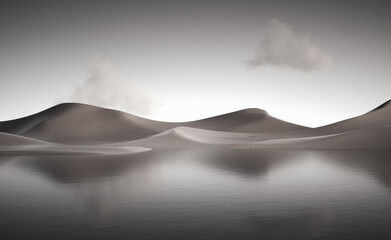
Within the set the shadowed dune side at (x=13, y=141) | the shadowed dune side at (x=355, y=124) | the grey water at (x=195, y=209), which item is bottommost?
the grey water at (x=195, y=209)

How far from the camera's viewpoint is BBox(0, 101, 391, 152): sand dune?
9850 cm

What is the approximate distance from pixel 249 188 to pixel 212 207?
16.3 feet

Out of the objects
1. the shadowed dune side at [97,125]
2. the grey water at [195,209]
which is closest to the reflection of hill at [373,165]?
the grey water at [195,209]

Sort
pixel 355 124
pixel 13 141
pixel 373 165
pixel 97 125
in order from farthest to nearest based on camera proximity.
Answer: pixel 97 125, pixel 355 124, pixel 13 141, pixel 373 165

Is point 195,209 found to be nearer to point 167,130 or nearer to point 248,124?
point 167,130

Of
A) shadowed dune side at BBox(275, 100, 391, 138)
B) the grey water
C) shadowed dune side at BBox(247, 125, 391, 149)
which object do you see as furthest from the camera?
shadowed dune side at BBox(275, 100, 391, 138)

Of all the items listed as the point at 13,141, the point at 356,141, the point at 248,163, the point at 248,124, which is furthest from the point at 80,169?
the point at 248,124

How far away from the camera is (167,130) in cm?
15362

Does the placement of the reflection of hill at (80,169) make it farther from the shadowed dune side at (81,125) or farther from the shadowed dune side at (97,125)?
the shadowed dune side at (81,125)

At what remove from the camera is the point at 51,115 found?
176000 mm

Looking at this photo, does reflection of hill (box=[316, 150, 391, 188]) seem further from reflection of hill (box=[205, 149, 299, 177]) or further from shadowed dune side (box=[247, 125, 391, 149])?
shadowed dune side (box=[247, 125, 391, 149])

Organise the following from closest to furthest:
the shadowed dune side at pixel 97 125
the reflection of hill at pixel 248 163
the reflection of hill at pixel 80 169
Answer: the reflection of hill at pixel 80 169 → the reflection of hill at pixel 248 163 → the shadowed dune side at pixel 97 125

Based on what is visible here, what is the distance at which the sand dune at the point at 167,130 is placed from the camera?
9850 centimetres

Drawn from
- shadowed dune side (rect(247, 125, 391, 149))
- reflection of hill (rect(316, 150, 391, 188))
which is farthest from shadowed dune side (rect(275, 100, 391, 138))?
reflection of hill (rect(316, 150, 391, 188))
